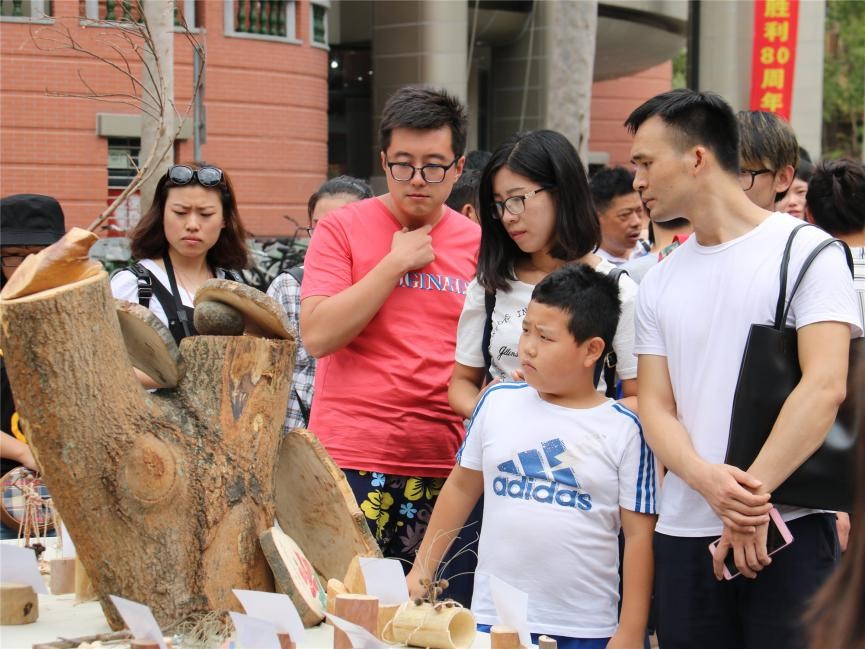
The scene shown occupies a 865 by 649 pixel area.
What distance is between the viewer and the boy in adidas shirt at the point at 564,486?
8.84 ft

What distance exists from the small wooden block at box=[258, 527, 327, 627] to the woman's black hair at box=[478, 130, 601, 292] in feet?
2.96

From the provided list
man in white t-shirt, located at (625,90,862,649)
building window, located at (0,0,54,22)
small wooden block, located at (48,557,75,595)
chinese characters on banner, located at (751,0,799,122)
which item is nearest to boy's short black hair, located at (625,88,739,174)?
man in white t-shirt, located at (625,90,862,649)

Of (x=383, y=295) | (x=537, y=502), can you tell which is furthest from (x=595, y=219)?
(x=537, y=502)

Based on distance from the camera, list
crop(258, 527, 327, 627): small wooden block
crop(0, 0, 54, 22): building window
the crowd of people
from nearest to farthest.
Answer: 1. crop(258, 527, 327, 627): small wooden block
2. the crowd of people
3. crop(0, 0, 54, 22): building window

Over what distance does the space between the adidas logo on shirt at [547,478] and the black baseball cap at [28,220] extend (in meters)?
2.02

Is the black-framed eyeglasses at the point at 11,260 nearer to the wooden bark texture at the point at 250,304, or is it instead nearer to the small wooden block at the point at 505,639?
the wooden bark texture at the point at 250,304

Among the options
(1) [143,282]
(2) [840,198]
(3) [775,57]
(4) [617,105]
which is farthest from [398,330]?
(4) [617,105]

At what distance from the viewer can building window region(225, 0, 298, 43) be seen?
48.1ft

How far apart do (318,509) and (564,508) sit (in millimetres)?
559

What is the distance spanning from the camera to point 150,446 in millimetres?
2346

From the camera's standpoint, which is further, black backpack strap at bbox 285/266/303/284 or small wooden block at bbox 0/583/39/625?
black backpack strap at bbox 285/266/303/284

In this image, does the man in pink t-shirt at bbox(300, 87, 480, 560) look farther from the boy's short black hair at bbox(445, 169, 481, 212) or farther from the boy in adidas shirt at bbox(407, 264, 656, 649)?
the boy's short black hair at bbox(445, 169, 481, 212)

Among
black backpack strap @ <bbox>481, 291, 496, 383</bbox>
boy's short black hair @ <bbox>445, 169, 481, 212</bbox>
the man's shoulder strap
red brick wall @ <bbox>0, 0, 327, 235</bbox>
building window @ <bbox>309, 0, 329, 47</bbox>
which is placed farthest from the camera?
building window @ <bbox>309, 0, 329, 47</bbox>

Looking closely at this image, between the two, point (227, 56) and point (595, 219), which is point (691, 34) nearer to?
point (227, 56)
